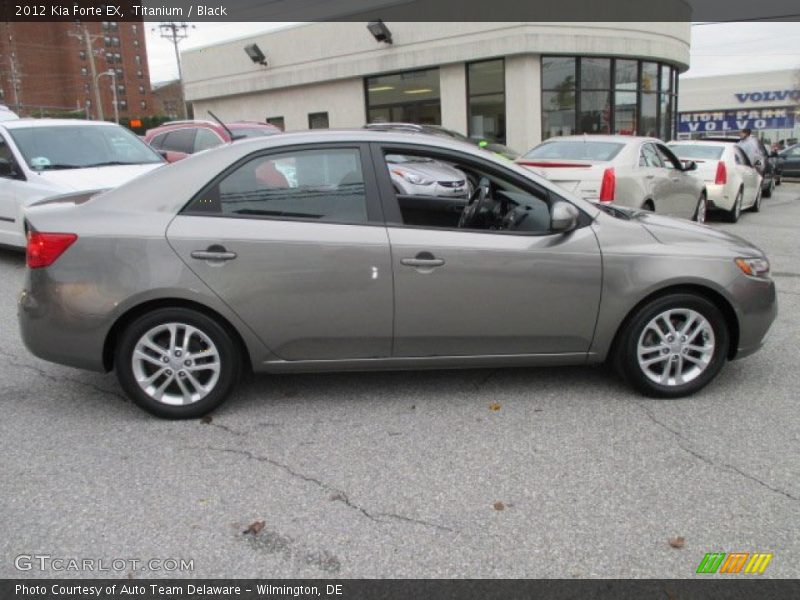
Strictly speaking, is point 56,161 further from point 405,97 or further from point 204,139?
point 405,97

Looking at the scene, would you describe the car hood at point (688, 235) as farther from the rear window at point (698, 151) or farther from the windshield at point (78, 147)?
the rear window at point (698, 151)

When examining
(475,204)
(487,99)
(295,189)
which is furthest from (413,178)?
(487,99)

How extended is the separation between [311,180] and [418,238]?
2.38 feet

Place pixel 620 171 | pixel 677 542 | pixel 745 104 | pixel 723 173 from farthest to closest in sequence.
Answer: pixel 745 104, pixel 723 173, pixel 620 171, pixel 677 542

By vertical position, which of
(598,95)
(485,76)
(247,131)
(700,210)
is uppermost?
(485,76)

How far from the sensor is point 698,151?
13.5 meters

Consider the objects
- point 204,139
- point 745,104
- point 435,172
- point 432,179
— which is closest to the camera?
point 432,179

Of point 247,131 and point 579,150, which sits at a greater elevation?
point 247,131

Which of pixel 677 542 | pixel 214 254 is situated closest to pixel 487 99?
pixel 214 254

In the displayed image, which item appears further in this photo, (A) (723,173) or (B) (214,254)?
(A) (723,173)

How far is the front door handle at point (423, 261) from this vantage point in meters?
4.01

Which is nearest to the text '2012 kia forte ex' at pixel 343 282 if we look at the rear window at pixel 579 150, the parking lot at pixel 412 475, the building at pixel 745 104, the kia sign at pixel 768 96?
the parking lot at pixel 412 475

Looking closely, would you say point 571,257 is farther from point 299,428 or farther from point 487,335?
point 299,428

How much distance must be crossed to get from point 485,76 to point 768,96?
52.4 m
